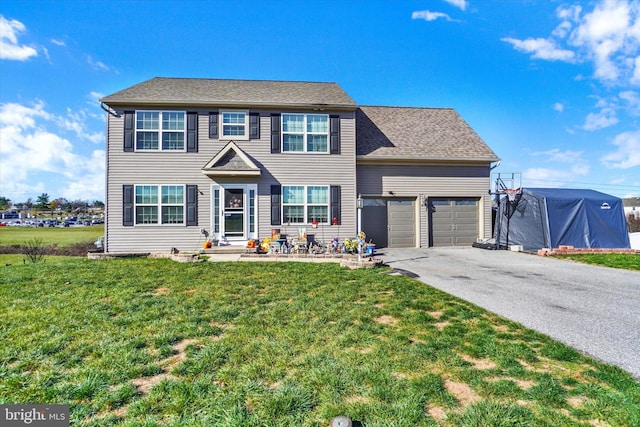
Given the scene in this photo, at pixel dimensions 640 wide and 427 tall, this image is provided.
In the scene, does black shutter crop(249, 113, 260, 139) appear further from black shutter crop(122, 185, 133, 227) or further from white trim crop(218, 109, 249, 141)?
black shutter crop(122, 185, 133, 227)

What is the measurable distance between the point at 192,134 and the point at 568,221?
16.5m

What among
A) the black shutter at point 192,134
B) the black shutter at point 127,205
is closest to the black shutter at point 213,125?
the black shutter at point 192,134

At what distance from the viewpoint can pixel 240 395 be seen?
2.31 m

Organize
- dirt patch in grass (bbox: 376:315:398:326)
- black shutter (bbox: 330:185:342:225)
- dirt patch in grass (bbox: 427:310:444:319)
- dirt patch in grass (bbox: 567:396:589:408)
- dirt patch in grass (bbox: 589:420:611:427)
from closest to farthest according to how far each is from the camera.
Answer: dirt patch in grass (bbox: 589:420:611:427) → dirt patch in grass (bbox: 567:396:589:408) → dirt patch in grass (bbox: 376:315:398:326) → dirt patch in grass (bbox: 427:310:444:319) → black shutter (bbox: 330:185:342:225)

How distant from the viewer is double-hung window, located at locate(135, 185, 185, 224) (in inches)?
441

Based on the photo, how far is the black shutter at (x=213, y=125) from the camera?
37.6 feet

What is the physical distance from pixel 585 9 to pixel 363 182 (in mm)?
10118

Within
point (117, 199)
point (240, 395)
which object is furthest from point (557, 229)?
point (117, 199)

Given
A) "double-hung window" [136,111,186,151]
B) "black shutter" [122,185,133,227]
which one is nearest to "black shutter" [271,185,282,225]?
"double-hung window" [136,111,186,151]

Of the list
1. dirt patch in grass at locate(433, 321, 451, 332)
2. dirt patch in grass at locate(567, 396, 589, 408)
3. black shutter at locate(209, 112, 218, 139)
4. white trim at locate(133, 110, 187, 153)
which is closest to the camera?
dirt patch in grass at locate(567, 396, 589, 408)

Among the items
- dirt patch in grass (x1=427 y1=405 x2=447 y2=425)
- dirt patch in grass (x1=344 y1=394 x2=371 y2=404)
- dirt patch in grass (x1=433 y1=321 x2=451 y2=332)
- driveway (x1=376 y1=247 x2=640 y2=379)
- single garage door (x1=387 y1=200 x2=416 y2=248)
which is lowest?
driveway (x1=376 y1=247 x2=640 y2=379)

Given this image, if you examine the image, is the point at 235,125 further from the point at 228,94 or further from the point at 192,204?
the point at 192,204

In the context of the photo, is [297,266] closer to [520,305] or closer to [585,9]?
[520,305]

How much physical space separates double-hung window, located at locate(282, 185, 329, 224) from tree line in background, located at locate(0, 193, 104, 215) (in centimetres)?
4805
